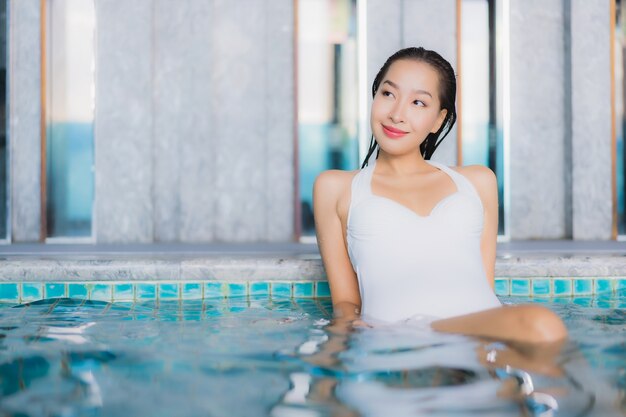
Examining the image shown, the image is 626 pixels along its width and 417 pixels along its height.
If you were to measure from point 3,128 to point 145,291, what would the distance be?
12.2ft

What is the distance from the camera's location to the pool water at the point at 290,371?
1698 millimetres

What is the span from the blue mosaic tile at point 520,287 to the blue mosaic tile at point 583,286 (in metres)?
0.27

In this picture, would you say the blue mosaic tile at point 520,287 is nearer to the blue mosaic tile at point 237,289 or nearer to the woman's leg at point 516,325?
the blue mosaic tile at point 237,289

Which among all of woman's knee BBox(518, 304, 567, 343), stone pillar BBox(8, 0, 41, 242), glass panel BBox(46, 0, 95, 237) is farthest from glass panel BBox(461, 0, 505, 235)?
woman's knee BBox(518, 304, 567, 343)

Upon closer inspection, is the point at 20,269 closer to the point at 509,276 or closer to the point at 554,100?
the point at 509,276

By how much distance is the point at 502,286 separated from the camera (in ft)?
12.8

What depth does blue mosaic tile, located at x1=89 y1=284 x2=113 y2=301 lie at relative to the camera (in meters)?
3.74

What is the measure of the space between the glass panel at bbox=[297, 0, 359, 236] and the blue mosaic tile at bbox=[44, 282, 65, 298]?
342 centimetres

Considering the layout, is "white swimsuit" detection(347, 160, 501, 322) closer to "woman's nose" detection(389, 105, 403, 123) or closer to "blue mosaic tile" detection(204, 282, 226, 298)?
"woman's nose" detection(389, 105, 403, 123)

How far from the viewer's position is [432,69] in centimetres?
270

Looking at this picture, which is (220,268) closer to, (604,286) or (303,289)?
(303,289)

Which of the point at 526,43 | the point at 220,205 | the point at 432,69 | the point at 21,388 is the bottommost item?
the point at 21,388

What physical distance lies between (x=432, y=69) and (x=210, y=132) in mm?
4310

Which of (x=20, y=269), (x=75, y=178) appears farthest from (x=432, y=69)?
(x=75, y=178)
